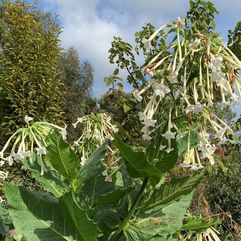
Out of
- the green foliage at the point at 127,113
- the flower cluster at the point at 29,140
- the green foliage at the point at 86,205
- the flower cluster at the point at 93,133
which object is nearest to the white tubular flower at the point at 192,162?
the green foliage at the point at 86,205

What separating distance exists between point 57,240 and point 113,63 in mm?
3028

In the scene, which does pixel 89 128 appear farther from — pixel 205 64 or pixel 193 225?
pixel 205 64

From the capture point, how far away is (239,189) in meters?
11.0

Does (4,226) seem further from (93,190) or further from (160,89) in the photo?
(160,89)

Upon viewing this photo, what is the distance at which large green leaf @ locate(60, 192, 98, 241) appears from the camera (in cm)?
209

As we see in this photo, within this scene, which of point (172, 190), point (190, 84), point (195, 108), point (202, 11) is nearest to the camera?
point (195, 108)

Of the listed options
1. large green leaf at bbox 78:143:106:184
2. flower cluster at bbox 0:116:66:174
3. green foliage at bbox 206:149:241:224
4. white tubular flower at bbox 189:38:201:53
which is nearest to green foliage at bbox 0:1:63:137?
green foliage at bbox 206:149:241:224

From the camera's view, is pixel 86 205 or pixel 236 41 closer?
pixel 86 205

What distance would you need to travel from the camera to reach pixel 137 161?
6.52 ft

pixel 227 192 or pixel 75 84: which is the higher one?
pixel 75 84

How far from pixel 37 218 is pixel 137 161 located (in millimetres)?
542

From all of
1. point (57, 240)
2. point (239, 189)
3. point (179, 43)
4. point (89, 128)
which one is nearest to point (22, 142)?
point (57, 240)

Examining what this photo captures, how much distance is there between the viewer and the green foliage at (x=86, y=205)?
218cm

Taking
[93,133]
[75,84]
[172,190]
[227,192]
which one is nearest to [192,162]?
[172,190]
